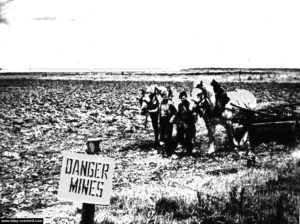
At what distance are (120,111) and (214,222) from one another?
1721 cm

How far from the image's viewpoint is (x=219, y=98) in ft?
33.2

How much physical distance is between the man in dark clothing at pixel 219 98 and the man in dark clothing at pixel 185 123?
2.31 feet

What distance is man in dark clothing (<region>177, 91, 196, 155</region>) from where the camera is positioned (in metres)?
10.2

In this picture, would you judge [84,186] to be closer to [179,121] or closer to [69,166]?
[69,166]

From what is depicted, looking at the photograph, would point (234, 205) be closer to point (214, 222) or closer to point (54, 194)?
point (214, 222)

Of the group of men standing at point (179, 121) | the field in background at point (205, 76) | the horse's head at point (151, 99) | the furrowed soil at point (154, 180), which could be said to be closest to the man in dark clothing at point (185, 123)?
the group of men standing at point (179, 121)

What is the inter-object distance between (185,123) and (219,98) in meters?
1.20

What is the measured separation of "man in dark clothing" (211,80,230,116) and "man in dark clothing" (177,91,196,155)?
70cm

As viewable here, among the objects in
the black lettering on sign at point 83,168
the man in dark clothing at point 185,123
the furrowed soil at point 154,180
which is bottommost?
the furrowed soil at point 154,180

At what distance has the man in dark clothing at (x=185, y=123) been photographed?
33.6 feet

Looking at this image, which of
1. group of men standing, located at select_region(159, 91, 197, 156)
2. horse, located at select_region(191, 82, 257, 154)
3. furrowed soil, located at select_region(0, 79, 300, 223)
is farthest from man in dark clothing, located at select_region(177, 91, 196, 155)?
furrowed soil, located at select_region(0, 79, 300, 223)

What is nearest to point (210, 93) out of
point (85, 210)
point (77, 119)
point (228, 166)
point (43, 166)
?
point (228, 166)

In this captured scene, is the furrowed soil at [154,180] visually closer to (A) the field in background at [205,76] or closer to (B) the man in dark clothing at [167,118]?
(B) the man in dark clothing at [167,118]

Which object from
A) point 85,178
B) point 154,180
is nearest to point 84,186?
point 85,178
